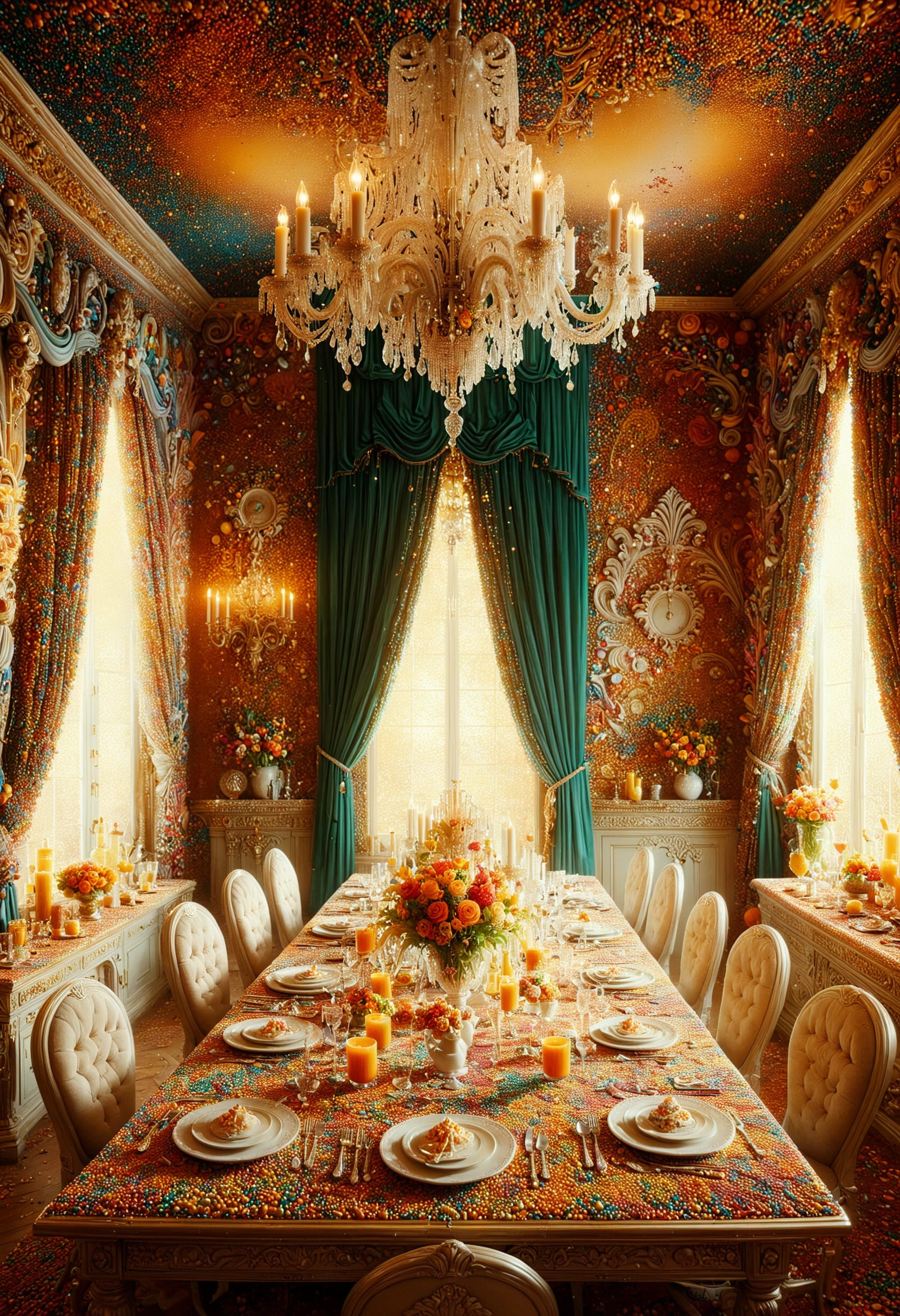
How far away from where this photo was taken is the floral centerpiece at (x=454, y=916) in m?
2.72

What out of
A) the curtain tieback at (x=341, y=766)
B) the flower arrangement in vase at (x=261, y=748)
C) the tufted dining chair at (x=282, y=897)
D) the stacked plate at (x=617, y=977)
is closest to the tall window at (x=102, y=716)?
the flower arrangement in vase at (x=261, y=748)

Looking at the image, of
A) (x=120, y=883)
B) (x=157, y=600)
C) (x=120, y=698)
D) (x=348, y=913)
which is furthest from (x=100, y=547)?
(x=348, y=913)

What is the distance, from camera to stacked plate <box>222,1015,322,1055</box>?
269cm

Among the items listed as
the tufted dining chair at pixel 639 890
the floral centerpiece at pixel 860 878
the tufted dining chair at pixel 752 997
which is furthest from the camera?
the tufted dining chair at pixel 639 890

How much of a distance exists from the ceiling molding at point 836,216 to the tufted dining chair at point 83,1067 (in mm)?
4705

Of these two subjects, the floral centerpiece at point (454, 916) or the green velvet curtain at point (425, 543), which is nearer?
the floral centerpiece at point (454, 916)

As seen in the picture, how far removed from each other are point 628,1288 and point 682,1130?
736 mm

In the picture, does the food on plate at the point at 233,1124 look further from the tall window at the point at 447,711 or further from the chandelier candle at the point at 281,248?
the tall window at the point at 447,711

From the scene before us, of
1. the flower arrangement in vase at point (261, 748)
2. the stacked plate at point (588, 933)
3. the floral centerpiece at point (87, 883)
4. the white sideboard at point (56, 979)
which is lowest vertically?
the white sideboard at point (56, 979)

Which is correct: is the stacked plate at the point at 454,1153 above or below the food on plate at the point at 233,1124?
below

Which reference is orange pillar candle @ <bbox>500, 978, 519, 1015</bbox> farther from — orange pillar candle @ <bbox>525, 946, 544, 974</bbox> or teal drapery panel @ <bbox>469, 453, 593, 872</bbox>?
teal drapery panel @ <bbox>469, 453, 593, 872</bbox>

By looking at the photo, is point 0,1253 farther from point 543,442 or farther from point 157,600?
point 543,442

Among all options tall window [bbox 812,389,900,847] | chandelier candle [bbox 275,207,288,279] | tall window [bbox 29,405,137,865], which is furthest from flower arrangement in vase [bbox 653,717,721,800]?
chandelier candle [bbox 275,207,288,279]

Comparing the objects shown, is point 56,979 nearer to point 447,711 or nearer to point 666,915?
point 666,915
